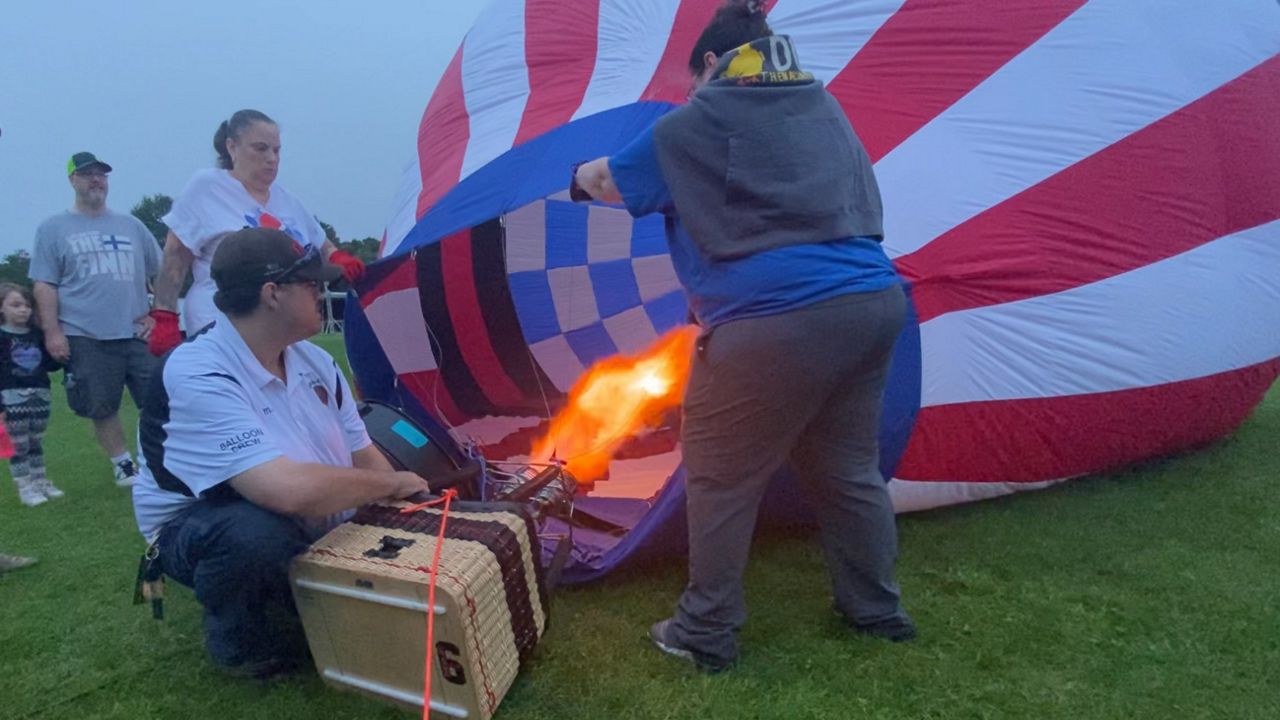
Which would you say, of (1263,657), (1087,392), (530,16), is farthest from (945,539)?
(530,16)

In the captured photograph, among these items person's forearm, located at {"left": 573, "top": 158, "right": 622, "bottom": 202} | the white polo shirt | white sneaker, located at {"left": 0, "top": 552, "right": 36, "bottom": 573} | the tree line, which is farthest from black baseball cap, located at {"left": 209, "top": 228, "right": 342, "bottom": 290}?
the tree line

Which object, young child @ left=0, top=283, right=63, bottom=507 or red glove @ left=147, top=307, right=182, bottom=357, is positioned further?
young child @ left=0, top=283, right=63, bottom=507

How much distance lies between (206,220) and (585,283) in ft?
5.85

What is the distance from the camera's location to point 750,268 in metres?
1.67

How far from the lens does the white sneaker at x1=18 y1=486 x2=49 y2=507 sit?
3.44 metres

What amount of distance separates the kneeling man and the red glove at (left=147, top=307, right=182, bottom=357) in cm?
102

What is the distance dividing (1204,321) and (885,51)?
1.31m

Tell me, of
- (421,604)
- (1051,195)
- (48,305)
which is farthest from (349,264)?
(1051,195)

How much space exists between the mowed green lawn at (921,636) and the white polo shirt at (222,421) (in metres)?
0.39

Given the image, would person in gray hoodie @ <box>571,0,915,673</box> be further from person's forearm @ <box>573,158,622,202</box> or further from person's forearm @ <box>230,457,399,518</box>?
person's forearm @ <box>230,457,399,518</box>

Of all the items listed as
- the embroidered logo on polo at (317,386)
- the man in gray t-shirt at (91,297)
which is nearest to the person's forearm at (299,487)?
the embroidered logo on polo at (317,386)

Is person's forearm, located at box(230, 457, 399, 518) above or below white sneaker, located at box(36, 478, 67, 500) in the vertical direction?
above

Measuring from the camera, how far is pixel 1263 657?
1805mm

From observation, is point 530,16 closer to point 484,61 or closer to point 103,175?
point 484,61
